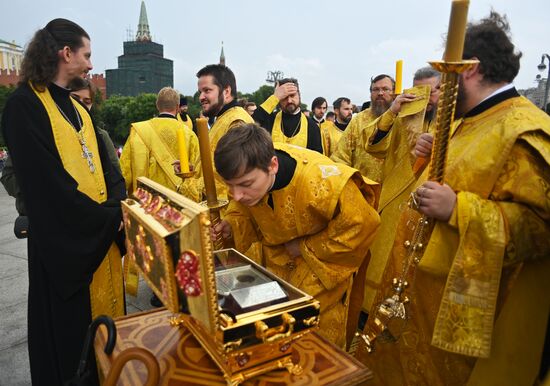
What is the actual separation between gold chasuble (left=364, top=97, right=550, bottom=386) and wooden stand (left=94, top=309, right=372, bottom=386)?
416 mm

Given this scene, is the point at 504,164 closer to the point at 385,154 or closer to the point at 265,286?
the point at 265,286

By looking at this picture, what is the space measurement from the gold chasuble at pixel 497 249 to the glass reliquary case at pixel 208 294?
591mm

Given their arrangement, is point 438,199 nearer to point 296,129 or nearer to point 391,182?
point 391,182

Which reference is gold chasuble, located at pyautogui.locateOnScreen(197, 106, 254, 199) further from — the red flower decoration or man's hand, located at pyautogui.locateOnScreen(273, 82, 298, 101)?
the red flower decoration

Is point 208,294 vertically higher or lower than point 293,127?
lower

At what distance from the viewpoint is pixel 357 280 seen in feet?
8.33

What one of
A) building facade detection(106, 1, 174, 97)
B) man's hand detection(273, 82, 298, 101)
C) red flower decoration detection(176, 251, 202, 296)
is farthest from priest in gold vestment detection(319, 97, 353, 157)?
building facade detection(106, 1, 174, 97)

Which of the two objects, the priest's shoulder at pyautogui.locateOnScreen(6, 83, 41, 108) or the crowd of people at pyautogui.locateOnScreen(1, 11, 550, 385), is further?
the priest's shoulder at pyautogui.locateOnScreen(6, 83, 41, 108)

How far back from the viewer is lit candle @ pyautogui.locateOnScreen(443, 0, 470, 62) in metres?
1.19

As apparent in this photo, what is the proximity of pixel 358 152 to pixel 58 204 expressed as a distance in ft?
8.95

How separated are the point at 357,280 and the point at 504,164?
4.04 ft

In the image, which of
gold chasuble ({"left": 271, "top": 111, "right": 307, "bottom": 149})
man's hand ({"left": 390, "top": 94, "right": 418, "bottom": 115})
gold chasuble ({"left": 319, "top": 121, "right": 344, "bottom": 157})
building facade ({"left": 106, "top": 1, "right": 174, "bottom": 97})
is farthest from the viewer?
building facade ({"left": 106, "top": 1, "right": 174, "bottom": 97})

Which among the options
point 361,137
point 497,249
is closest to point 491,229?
point 497,249

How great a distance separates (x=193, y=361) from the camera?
60.6 inches
